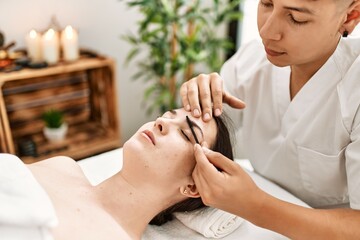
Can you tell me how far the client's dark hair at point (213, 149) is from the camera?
4.15 ft

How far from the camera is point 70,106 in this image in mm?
2549

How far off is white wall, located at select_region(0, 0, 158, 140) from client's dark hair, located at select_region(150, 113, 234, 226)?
153 cm

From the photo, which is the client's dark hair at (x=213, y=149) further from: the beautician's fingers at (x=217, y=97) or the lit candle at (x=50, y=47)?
the lit candle at (x=50, y=47)

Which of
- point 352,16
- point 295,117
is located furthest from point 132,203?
point 352,16

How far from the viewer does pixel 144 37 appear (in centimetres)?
236

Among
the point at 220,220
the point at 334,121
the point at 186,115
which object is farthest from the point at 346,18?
the point at 220,220

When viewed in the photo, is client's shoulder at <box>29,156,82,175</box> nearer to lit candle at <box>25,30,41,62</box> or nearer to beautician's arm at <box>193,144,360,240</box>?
beautician's arm at <box>193,144,360,240</box>

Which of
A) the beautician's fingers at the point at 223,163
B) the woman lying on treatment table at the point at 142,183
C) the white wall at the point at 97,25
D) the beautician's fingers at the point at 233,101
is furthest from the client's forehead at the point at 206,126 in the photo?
the white wall at the point at 97,25

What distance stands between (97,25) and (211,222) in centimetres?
176

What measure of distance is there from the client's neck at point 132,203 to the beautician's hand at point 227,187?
24 cm

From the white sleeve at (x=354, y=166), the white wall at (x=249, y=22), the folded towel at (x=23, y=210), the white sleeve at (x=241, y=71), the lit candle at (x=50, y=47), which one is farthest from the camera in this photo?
the white wall at (x=249, y=22)

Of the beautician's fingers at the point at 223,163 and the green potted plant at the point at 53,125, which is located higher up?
the beautician's fingers at the point at 223,163

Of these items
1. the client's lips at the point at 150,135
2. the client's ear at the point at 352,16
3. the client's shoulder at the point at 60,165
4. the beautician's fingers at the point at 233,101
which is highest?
the client's ear at the point at 352,16

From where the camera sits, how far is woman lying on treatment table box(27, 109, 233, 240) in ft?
3.72
